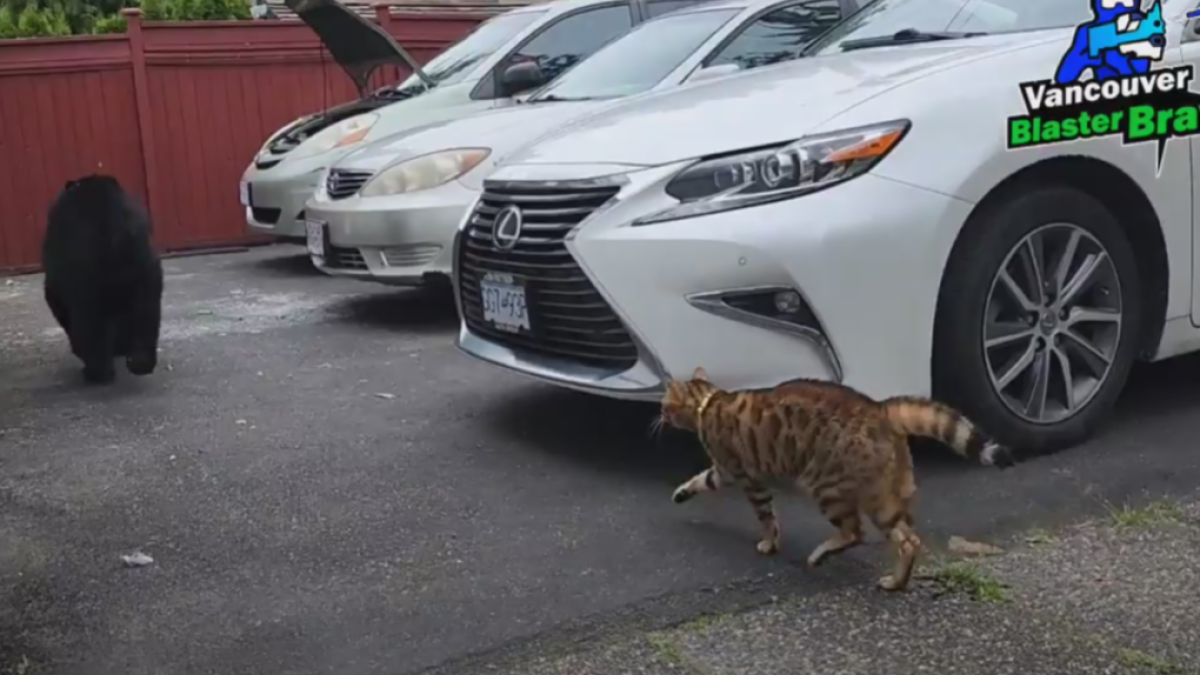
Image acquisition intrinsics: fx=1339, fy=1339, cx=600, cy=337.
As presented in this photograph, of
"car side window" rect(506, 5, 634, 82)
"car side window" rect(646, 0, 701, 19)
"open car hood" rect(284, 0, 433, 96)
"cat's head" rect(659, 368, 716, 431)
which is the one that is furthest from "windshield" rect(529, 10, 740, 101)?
"cat's head" rect(659, 368, 716, 431)

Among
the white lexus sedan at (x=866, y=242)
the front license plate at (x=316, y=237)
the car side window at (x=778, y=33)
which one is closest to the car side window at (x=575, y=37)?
the car side window at (x=778, y=33)

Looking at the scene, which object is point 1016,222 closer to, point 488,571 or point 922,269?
point 922,269

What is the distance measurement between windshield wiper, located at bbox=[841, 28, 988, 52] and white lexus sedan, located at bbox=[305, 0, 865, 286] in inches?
54.7

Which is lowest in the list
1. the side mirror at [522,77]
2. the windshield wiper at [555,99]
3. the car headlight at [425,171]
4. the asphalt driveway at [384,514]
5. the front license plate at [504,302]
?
the asphalt driveway at [384,514]

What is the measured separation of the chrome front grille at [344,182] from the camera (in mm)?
6977

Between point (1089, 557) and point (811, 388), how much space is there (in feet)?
2.66

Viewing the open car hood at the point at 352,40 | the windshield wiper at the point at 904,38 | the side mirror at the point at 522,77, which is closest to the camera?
the windshield wiper at the point at 904,38

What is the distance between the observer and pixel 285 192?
339 inches

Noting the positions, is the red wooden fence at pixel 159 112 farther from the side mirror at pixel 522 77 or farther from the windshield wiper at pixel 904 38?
the windshield wiper at pixel 904 38

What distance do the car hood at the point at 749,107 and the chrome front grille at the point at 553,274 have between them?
14 centimetres

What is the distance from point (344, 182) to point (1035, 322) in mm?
4114

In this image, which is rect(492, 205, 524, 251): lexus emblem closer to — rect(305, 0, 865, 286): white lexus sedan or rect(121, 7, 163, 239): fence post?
rect(305, 0, 865, 286): white lexus sedan

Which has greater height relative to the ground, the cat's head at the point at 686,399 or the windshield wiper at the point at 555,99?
the windshield wiper at the point at 555,99

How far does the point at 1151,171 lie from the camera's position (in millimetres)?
4160
